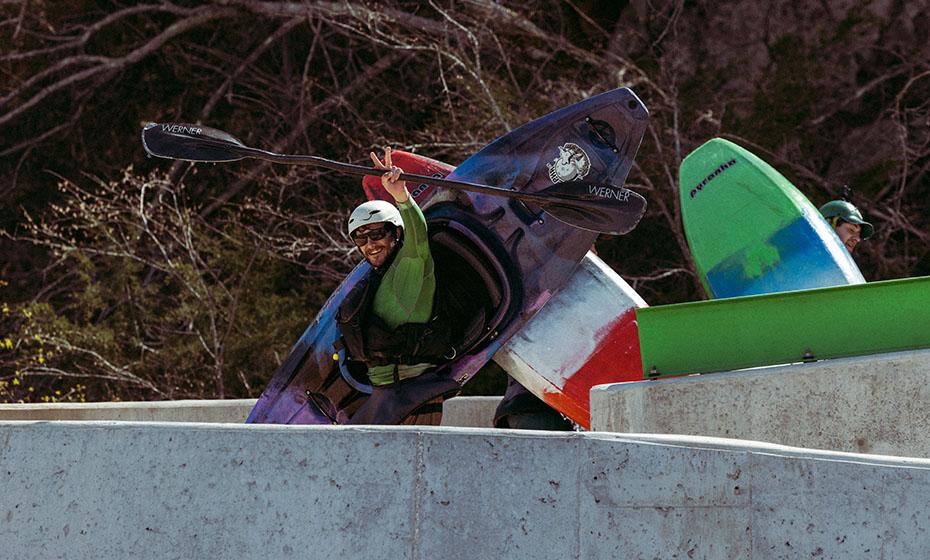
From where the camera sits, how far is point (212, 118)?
523 inches

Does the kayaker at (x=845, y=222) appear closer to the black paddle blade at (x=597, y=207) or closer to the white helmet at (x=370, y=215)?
the black paddle blade at (x=597, y=207)

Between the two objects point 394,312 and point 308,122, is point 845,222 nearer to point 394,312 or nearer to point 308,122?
point 394,312

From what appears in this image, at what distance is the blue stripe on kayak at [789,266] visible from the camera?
5602mm

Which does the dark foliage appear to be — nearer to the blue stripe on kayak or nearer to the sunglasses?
the blue stripe on kayak

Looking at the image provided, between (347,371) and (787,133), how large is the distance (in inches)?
259

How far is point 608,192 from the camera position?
Answer: 5422mm

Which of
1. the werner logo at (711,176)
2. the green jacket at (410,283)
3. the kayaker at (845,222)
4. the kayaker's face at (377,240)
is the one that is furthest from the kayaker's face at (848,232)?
the kayaker's face at (377,240)

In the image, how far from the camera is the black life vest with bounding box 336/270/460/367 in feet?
16.3

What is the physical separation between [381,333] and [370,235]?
1.27 ft

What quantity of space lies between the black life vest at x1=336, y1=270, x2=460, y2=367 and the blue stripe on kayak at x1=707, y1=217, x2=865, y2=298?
4.74 feet

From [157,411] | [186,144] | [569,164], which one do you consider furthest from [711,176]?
[157,411]

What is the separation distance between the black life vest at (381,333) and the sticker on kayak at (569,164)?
0.92 m

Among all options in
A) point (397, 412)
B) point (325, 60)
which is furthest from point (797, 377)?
point (325, 60)

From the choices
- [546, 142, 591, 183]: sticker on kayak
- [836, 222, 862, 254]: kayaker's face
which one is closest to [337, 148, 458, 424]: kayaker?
[546, 142, 591, 183]: sticker on kayak
